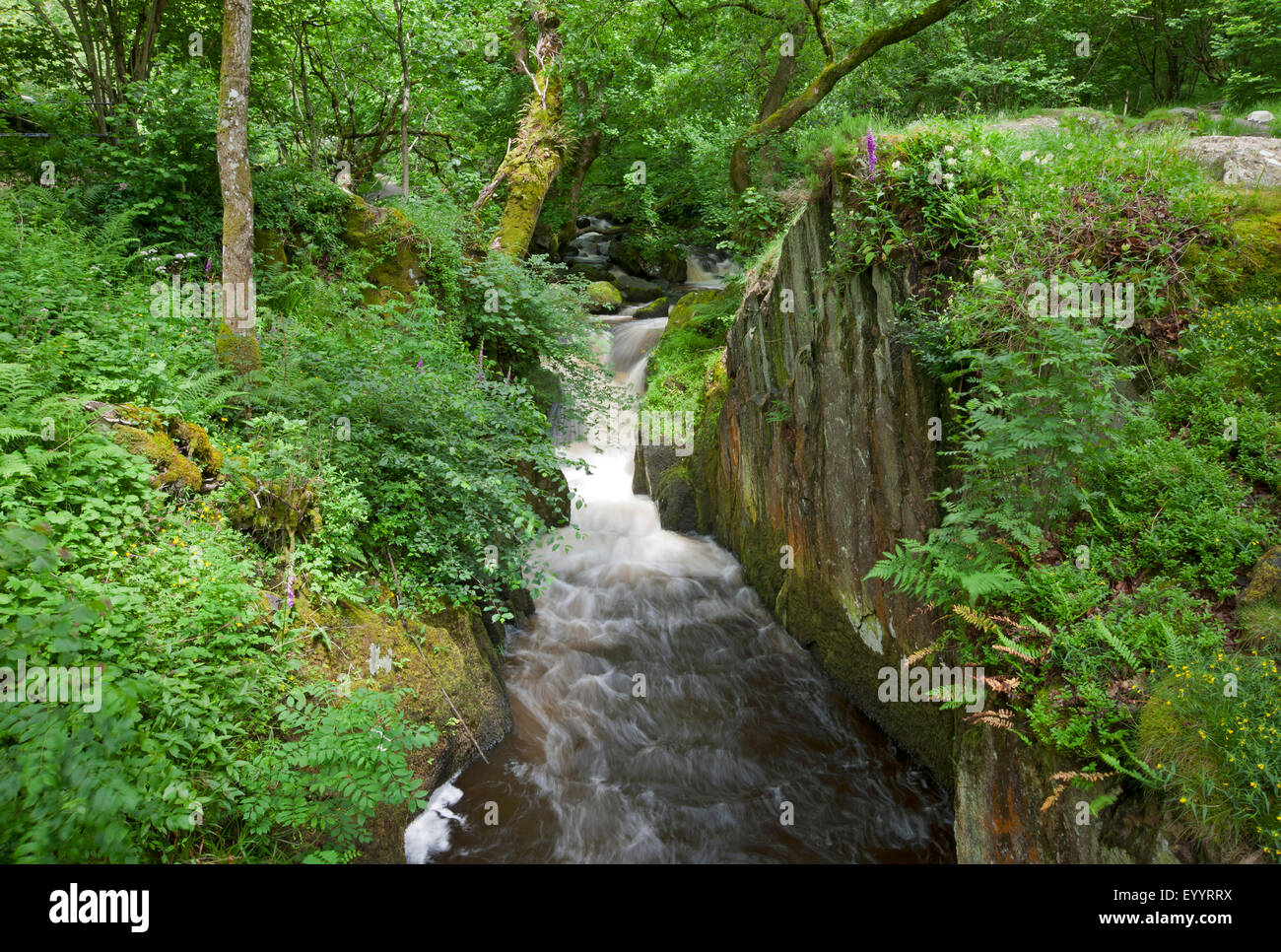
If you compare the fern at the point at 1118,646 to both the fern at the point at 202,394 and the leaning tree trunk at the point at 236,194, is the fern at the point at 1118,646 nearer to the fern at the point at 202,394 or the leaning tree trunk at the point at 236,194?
the fern at the point at 202,394

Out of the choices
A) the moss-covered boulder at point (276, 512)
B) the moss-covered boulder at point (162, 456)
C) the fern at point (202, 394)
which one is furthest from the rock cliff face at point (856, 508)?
the moss-covered boulder at point (162, 456)

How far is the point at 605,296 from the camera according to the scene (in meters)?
18.0

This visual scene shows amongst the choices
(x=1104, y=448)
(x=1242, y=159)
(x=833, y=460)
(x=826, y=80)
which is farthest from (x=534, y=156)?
(x=1104, y=448)

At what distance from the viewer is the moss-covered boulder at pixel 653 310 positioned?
698 inches

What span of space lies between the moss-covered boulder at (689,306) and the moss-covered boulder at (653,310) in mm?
3748

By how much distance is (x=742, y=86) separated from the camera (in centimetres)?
1441

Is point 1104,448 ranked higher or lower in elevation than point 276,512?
higher

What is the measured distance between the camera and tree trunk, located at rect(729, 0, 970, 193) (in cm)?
991

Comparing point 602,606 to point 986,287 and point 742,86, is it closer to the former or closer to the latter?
point 986,287

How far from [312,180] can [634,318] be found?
9588mm

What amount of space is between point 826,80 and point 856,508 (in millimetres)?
8629

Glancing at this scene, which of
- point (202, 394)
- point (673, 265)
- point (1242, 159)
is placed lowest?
point (202, 394)

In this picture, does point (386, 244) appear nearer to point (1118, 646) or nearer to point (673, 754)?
point (673, 754)

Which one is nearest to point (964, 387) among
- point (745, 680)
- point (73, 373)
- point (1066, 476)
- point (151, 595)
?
point (1066, 476)
